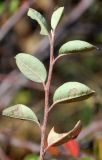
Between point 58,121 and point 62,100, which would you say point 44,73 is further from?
point 58,121

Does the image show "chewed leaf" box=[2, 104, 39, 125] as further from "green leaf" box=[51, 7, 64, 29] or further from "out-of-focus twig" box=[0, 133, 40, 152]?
"out-of-focus twig" box=[0, 133, 40, 152]

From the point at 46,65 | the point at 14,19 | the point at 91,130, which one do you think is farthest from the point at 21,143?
the point at 46,65

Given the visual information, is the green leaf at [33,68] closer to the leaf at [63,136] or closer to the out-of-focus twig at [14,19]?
the leaf at [63,136]

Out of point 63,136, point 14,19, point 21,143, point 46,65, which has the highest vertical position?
point 63,136

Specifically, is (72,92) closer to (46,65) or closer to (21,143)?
(21,143)

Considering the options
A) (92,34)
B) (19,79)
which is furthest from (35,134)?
(92,34)

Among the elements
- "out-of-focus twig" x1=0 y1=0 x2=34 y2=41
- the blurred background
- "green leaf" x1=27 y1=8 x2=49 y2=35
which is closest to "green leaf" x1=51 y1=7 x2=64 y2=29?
"green leaf" x1=27 y1=8 x2=49 y2=35
